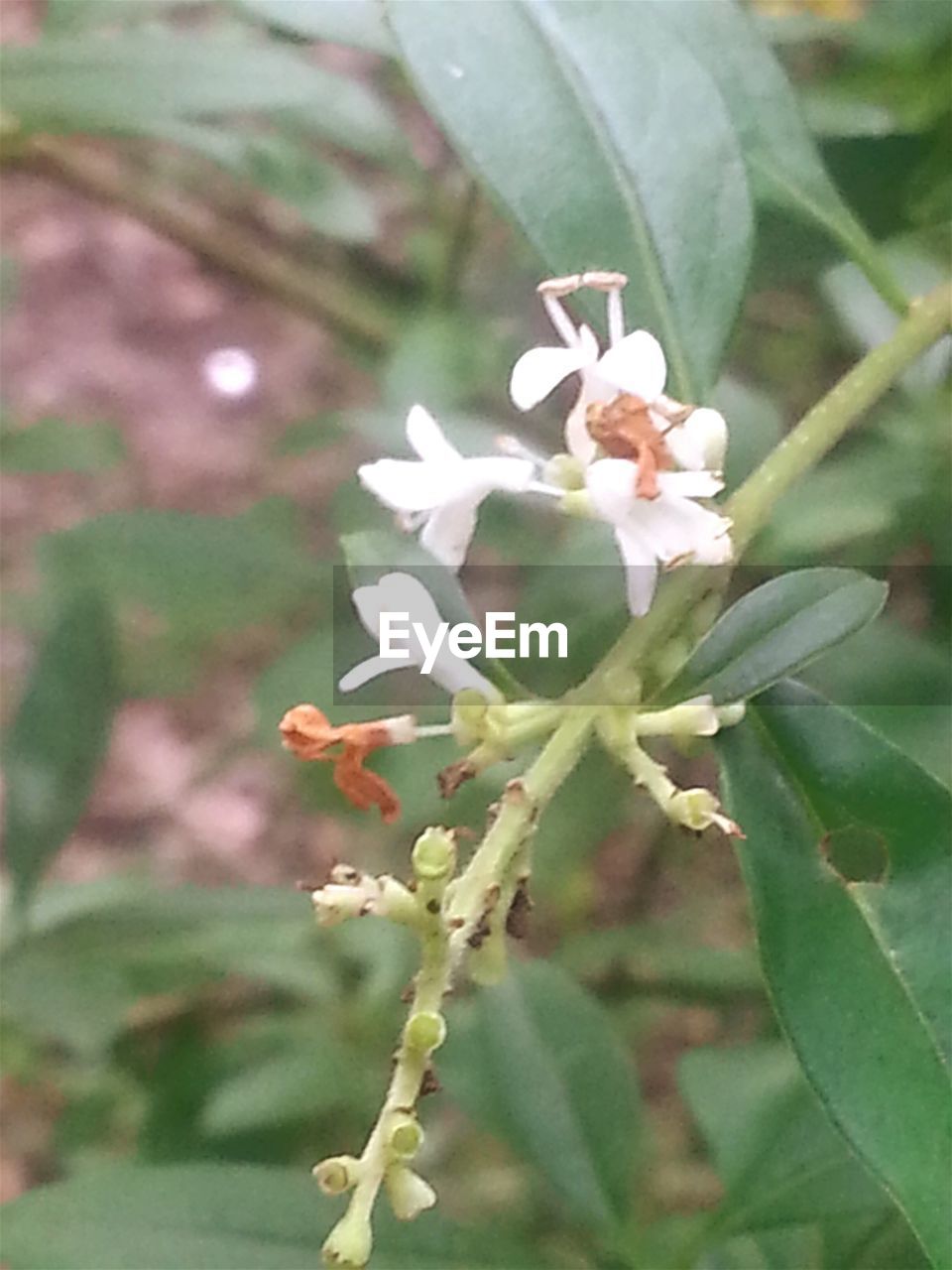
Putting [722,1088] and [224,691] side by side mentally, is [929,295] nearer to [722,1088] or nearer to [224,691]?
[722,1088]

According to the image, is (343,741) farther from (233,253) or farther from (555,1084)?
(233,253)

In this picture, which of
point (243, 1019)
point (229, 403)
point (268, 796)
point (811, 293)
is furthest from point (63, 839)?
point (229, 403)

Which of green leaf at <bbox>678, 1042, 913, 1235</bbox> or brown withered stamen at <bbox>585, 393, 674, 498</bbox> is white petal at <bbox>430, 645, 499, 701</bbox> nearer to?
brown withered stamen at <bbox>585, 393, 674, 498</bbox>

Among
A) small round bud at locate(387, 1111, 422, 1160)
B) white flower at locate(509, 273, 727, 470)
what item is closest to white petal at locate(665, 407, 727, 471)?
white flower at locate(509, 273, 727, 470)

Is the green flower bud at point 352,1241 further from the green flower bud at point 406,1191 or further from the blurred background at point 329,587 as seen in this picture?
the blurred background at point 329,587

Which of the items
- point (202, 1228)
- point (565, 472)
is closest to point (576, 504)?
point (565, 472)

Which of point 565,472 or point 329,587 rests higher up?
point 565,472
